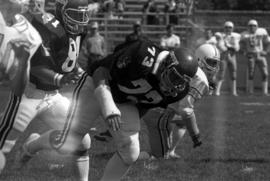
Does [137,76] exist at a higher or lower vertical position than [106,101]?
higher

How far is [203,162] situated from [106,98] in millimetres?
2165

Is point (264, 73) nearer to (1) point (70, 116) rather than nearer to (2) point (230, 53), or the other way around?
(2) point (230, 53)

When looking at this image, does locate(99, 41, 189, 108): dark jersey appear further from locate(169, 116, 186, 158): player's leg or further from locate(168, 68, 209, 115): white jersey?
locate(169, 116, 186, 158): player's leg

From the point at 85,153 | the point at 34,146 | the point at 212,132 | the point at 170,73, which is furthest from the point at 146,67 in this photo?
the point at 212,132

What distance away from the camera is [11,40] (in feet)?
13.8

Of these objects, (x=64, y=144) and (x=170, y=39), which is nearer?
(x=64, y=144)

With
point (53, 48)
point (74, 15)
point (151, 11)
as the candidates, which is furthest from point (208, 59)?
point (151, 11)

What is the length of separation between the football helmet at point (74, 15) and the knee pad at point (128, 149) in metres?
1.20

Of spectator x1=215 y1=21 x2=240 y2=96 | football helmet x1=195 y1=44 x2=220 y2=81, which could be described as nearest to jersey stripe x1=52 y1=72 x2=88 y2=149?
football helmet x1=195 y1=44 x2=220 y2=81

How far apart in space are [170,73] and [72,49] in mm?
1168

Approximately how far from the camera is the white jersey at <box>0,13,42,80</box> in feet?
13.7

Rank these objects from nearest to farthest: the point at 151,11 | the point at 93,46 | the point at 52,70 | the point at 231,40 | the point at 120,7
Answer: the point at 52,70 → the point at 93,46 → the point at 231,40 → the point at 120,7 → the point at 151,11

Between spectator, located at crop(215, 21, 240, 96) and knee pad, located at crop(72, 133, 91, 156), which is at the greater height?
knee pad, located at crop(72, 133, 91, 156)

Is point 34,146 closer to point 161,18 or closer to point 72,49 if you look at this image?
point 72,49
